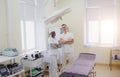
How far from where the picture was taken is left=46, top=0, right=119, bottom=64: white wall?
245 inches

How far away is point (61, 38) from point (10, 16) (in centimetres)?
184

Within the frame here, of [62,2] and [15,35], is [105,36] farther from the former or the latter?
[15,35]

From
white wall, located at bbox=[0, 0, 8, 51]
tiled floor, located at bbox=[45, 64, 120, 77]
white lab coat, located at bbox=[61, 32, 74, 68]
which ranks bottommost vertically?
tiled floor, located at bbox=[45, 64, 120, 77]

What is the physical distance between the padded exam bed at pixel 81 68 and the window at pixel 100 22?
1.66 meters

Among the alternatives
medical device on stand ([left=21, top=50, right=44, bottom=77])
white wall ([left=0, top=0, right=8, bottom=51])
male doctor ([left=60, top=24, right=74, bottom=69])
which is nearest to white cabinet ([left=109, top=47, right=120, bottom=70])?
male doctor ([left=60, top=24, right=74, bottom=69])

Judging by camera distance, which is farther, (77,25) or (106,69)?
(77,25)

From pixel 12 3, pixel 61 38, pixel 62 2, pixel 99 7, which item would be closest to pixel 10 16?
pixel 12 3

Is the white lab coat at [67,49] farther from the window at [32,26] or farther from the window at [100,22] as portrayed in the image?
the window at [100,22]

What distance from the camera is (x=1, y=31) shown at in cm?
359

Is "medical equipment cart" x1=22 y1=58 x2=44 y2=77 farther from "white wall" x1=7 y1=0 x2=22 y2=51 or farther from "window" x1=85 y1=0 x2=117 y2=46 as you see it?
"window" x1=85 y1=0 x2=117 y2=46

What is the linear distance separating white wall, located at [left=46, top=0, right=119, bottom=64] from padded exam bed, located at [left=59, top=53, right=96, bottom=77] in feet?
4.78

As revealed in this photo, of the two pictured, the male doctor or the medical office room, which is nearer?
the medical office room

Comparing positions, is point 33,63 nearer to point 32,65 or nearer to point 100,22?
point 32,65

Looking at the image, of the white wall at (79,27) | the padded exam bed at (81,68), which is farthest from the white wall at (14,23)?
the white wall at (79,27)
